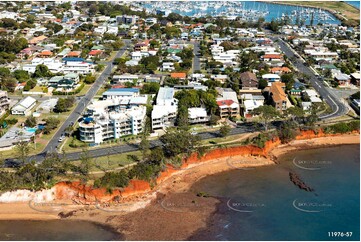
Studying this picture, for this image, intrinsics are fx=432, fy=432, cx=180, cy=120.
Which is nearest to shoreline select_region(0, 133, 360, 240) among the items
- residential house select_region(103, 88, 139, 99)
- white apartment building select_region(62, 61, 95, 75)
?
residential house select_region(103, 88, 139, 99)

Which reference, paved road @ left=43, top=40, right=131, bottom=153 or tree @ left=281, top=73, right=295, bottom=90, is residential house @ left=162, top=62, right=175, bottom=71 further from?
tree @ left=281, top=73, right=295, bottom=90

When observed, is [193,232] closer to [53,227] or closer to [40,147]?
[53,227]

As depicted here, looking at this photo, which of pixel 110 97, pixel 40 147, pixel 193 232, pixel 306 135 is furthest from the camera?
pixel 110 97

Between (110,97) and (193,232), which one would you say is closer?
(193,232)

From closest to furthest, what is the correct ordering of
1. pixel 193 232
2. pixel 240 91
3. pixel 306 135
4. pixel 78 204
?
pixel 193 232
pixel 78 204
pixel 306 135
pixel 240 91

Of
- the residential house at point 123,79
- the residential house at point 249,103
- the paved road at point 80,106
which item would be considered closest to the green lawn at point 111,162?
the paved road at point 80,106

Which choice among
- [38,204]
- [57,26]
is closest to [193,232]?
[38,204]

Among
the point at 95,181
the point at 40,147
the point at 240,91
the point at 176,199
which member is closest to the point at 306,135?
the point at 240,91

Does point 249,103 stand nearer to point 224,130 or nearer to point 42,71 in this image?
point 224,130
